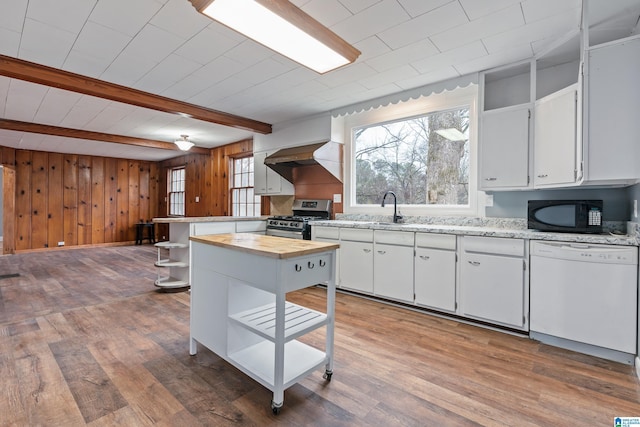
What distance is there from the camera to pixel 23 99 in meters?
3.94

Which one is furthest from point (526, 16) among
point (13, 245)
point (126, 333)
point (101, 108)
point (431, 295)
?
point (13, 245)

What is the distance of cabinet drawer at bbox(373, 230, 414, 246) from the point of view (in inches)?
128

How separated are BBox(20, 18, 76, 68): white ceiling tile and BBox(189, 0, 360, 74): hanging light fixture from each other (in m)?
1.58

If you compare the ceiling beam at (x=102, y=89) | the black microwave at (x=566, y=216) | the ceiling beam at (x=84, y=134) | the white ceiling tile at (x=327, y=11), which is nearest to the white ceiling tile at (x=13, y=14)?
the ceiling beam at (x=102, y=89)

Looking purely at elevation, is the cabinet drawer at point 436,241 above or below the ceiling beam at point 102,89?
below

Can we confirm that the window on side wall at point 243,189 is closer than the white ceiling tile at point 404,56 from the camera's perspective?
No

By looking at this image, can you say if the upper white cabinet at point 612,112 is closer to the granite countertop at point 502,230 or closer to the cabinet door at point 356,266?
the granite countertop at point 502,230

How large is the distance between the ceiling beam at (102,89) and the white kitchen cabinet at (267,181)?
75cm

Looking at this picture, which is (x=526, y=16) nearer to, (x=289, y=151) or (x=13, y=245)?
(x=289, y=151)

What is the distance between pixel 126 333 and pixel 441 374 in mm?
2546

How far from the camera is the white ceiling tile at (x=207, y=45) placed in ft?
8.19

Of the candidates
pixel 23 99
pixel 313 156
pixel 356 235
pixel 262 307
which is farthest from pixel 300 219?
pixel 23 99

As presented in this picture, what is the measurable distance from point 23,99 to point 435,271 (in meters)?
5.39

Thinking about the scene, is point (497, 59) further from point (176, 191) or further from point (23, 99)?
point (176, 191)
